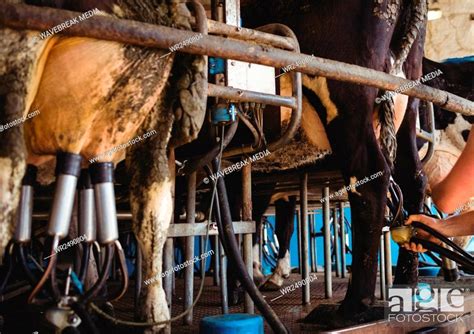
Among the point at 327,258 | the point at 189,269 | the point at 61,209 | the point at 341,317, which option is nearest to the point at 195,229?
the point at 189,269

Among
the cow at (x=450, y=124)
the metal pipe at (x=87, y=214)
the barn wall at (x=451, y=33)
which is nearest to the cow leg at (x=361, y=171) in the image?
the metal pipe at (x=87, y=214)

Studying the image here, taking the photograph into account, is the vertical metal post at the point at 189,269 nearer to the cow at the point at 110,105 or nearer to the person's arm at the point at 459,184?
the cow at the point at 110,105

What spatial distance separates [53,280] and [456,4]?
9.56m

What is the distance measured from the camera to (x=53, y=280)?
1.39m

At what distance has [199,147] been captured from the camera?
3.08 meters

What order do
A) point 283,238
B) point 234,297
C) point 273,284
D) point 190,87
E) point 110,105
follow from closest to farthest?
point 110,105 → point 190,87 → point 234,297 → point 273,284 → point 283,238

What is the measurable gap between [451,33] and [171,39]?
9.35 m

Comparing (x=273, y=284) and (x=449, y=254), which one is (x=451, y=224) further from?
(x=273, y=284)

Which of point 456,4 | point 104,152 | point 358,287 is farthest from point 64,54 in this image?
point 456,4

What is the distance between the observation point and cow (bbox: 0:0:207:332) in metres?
1.47

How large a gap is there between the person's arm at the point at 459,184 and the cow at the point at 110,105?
1.30 m

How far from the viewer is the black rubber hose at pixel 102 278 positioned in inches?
55.1

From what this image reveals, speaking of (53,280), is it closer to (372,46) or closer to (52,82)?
(52,82)

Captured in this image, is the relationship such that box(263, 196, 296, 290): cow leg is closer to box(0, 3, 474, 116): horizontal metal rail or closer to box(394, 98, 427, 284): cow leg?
box(394, 98, 427, 284): cow leg
